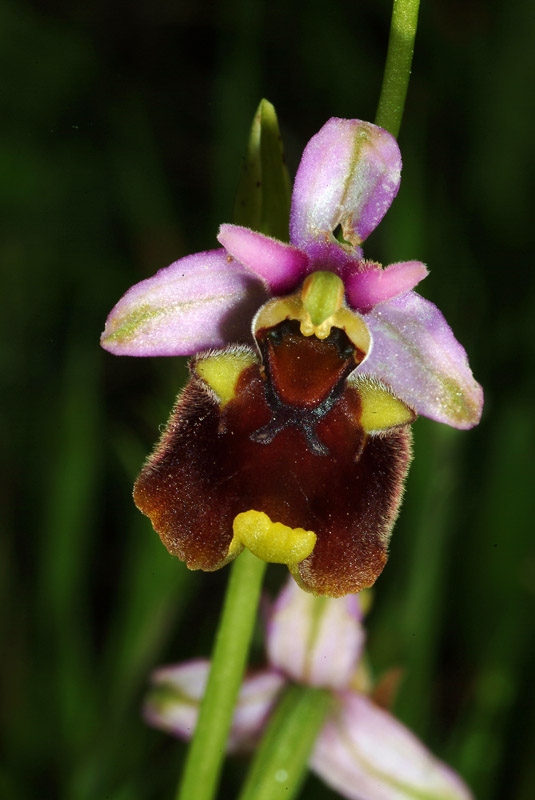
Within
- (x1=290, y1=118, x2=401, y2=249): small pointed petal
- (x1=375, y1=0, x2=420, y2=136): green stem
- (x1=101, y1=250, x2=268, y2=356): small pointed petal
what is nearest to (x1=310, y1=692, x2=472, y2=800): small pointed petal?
(x1=101, y1=250, x2=268, y2=356): small pointed petal

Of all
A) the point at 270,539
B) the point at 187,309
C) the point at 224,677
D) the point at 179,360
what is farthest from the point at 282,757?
the point at 179,360

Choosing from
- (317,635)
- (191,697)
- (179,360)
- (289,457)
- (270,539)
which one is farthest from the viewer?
(179,360)

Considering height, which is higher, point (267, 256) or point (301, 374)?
point (267, 256)

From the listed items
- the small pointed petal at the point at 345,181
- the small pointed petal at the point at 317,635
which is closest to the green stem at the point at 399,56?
the small pointed petal at the point at 345,181

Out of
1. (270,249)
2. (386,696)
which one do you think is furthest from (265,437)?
(386,696)

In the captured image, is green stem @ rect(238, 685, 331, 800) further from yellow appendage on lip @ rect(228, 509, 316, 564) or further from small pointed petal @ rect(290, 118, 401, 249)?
small pointed petal @ rect(290, 118, 401, 249)

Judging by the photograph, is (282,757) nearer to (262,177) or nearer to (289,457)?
(289,457)

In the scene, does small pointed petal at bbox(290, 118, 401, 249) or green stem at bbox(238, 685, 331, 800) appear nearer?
small pointed petal at bbox(290, 118, 401, 249)

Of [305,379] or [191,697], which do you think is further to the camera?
[191,697]
